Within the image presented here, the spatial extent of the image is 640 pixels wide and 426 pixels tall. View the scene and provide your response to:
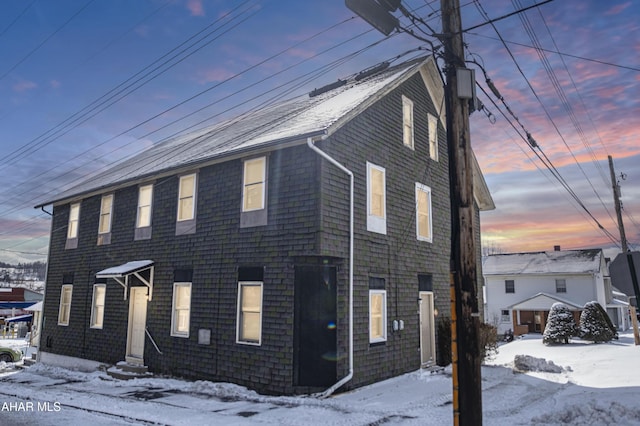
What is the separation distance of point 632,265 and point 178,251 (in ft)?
41.6

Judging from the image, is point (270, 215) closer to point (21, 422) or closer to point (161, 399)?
point (161, 399)

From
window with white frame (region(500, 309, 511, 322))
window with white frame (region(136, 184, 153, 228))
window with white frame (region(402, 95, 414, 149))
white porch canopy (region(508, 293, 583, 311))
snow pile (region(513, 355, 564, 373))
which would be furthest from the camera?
window with white frame (region(500, 309, 511, 322))

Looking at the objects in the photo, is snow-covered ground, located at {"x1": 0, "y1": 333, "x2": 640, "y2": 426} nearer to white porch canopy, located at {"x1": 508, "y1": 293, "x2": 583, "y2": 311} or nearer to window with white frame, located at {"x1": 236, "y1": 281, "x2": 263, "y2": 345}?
window with white frame, located at {"x1": 236, "y1": 281, "x2": 263, "y2": 345}

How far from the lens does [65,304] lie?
20141mm

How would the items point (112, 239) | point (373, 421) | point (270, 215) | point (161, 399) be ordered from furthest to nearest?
point (112, 239), point (270, 215), point (161, 399), point (373, 421)

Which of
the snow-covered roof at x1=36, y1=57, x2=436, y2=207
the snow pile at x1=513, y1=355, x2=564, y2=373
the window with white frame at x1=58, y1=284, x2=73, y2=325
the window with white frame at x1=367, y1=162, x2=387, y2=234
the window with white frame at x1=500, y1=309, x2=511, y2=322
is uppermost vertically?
the snow-covered roof at x1=36, y1=57, x2=436, y2=207

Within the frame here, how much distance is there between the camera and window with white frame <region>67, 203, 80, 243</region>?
20.5 metres

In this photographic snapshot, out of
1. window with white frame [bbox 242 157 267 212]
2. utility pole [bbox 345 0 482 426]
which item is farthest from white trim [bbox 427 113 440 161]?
utility pole [bbox 345 0 482 426]

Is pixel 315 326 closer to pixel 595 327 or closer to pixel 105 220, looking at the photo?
pixel 105 220

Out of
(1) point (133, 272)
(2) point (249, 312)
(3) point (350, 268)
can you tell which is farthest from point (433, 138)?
(1) point (133, 272)

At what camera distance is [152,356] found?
15.1 m

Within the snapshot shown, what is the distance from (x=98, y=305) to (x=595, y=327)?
26.7m

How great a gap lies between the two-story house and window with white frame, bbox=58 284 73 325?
0.91 meters

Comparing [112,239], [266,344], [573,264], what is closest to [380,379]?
[266,344]
